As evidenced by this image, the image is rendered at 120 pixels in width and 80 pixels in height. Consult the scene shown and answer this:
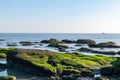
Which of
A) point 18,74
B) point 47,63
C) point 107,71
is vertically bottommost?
point 18,74

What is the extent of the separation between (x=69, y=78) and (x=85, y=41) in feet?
444

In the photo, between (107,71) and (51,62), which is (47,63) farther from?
(107,71)

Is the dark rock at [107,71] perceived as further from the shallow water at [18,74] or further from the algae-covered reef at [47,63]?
the shallow water at [18,74]

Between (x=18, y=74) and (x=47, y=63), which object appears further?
(x=47, y=63)

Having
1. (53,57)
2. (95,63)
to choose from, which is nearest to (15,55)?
(53,57)

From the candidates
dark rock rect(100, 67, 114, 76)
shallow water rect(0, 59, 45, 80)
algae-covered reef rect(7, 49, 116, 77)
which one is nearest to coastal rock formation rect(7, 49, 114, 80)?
algae-covered reef rect(7, 49, 116, 77)

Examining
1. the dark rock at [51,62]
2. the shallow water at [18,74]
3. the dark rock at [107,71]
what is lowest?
the shallow water at [18,74]

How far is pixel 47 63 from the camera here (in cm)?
5269

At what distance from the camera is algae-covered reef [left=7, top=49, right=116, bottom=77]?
48250 mm

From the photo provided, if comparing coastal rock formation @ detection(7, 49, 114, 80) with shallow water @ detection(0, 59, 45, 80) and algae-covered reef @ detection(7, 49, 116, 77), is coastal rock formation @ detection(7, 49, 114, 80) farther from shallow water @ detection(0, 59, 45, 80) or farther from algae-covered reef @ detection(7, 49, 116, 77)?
shallow water @ detection(0, 59, 45, 80)

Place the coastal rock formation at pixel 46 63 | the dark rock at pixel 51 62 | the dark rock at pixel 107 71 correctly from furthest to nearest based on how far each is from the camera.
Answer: the dark rock at pixel 51 62, the dark rock at pixel 107 71, the coastal rock formation at pixel 46 63

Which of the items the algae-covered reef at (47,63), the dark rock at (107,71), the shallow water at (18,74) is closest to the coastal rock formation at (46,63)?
the algae-covered reef at (47,63)

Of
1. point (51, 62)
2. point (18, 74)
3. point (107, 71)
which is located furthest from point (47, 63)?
point (107, 71)

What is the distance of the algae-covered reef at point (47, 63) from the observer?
158 ft
